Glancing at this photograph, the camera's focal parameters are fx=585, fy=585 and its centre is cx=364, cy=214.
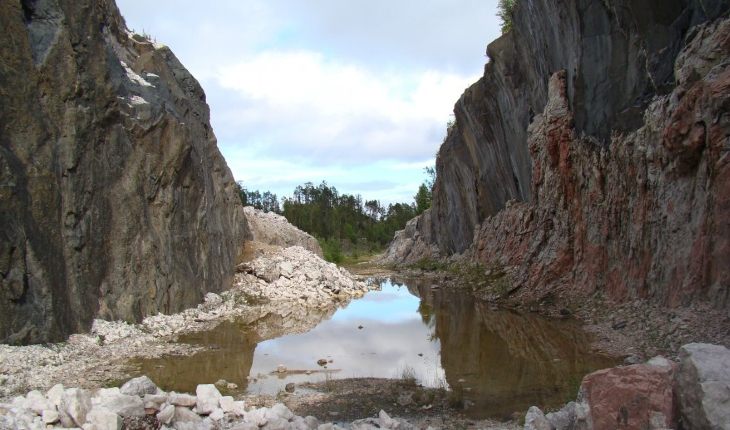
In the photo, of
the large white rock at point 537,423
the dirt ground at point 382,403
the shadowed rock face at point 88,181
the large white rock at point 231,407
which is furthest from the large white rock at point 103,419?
the shadowed rock face at point 88,181

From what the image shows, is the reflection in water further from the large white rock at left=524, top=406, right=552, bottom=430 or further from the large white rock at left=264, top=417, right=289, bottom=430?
the large white rock at left=264, top=417, right=289, bottom=430

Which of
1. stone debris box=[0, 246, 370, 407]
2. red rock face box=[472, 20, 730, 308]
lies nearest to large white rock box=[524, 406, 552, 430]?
stone debris box=[0, 246, 370, 407]

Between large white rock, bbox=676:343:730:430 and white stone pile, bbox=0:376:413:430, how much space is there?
11.0ft

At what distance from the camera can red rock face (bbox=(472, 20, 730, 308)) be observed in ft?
42.4

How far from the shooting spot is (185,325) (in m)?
18.9

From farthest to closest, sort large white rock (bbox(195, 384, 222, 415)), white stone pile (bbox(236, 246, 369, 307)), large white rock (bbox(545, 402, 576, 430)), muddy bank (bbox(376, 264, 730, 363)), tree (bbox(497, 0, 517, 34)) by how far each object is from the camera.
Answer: tree (bbox(497, 0, 517, 34)) → white stone pile (bbox(236, 246, 369, 307)) → muddy bank (bbox(376, 264, 730, 363)) → large white rock (bbox(195, 384, 222, 415)) → large white rock (bbox(545, 402, 576, 430))

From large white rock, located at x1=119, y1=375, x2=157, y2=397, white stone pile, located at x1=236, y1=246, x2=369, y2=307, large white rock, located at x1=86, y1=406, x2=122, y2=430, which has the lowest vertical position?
large white rock, located at x1=86, y1=406, x2=122, y2=430

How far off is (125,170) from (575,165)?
54.4ft

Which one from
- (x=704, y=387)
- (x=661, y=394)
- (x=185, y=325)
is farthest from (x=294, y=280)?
(x=704, y=387)

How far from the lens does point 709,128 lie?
1309 cm

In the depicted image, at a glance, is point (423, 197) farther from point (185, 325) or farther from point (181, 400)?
point (181, 400)

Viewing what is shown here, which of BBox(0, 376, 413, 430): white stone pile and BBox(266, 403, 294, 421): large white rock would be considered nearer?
BBox(0, 376, 413, 430): white stone pile

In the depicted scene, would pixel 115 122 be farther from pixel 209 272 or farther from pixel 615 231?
pixel 615 231

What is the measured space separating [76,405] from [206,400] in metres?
1.78
